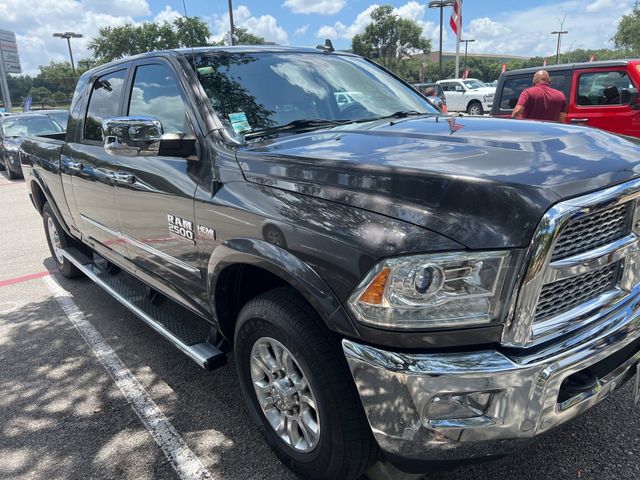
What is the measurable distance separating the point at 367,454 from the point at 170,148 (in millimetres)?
1740

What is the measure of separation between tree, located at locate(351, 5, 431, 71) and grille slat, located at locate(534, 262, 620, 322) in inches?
2909


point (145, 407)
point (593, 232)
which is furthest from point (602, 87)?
point (145, 407)

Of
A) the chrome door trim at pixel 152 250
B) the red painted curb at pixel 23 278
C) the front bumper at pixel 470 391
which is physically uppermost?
Result: the chrome door trim at pixel 152 250

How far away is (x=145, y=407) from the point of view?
3.13m

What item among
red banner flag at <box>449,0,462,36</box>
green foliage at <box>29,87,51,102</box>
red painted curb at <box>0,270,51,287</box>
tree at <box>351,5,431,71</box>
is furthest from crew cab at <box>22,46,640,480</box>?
tree at <box>351,5,431,71</box>

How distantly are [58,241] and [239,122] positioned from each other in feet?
12.1

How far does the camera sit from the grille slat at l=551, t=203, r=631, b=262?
175 centimetres

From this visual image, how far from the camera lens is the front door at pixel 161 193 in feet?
9.14

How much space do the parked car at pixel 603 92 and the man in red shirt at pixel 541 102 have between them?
1.61ft

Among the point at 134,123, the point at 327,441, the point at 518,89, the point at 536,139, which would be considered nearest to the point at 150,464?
the point at 327,441

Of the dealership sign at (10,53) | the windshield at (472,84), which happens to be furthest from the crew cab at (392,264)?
the dealership sign at (10,53)

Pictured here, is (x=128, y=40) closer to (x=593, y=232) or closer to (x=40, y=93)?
(x=40, y=93)

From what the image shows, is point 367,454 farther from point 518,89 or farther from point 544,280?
point 518,89

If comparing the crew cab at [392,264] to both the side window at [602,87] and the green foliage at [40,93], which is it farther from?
the green foliage at [40,93]
